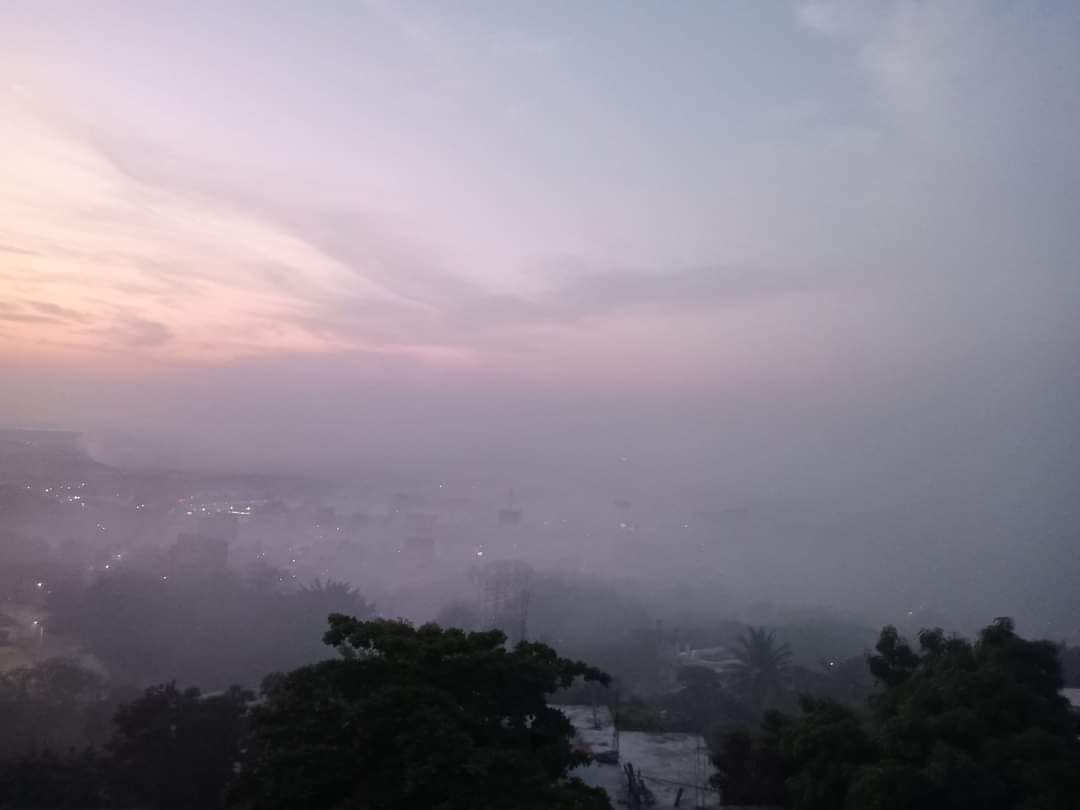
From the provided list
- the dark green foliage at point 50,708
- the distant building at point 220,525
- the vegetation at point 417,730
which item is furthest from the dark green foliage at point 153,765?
the distant building at point 220,525

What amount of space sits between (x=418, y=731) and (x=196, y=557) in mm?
57818

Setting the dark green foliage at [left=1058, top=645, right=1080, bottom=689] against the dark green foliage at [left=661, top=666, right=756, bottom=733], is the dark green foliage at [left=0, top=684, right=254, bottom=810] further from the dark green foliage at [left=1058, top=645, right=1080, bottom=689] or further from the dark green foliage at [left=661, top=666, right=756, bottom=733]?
the dark green foliage at [left=1058, top=645, right=1080, bottom=689]

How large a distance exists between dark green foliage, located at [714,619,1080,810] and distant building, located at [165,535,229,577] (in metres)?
48.3

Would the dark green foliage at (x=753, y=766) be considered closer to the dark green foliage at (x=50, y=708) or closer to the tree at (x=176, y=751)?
the tree at (x=176, y=751)

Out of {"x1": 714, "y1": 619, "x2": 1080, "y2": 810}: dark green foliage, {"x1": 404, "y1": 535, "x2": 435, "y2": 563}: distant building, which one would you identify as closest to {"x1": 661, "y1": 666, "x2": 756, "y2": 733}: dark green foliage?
{"x1": 714, "y1": 619, "x2": 1080, "y2": 810}: dark green foliage

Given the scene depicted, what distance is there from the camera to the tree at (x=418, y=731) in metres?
9.64

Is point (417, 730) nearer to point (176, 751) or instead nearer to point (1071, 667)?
point (176, 751)

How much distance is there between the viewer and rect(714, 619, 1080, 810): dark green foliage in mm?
13438

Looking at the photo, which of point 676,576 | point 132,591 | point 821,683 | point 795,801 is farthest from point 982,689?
point 676,576

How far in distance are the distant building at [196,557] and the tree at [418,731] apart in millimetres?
48435

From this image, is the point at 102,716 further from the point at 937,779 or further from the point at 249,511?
the point at 249,511

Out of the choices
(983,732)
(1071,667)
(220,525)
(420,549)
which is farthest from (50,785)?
(220,525)

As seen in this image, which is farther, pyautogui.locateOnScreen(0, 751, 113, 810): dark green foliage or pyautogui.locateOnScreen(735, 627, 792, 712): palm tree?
pyautogui.locateOnScreen(735, 627, 792, 712): palm tree

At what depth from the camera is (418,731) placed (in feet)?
33.0
